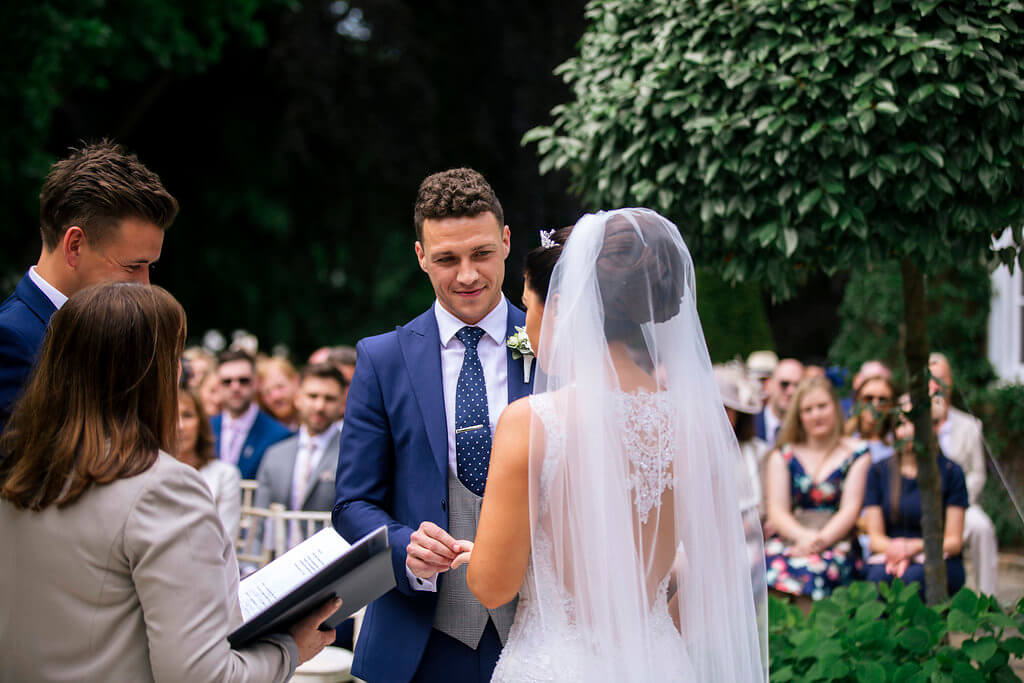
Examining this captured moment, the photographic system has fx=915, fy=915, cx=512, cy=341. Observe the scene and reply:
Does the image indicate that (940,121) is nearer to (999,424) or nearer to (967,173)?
(967,173)

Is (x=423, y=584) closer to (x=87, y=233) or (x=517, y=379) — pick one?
(x=517, y=379)

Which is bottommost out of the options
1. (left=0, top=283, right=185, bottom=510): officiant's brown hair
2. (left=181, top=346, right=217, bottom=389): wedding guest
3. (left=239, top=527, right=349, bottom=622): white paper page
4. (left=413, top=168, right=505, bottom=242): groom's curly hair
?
(left=239, top=527, right=349, bottom=622): white paper page

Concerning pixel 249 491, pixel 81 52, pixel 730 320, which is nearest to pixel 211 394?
pixel 249 491

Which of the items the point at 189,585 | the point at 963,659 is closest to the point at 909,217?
the point at 963,659

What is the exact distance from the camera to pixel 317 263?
14.1 meters

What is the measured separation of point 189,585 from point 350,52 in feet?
34.1

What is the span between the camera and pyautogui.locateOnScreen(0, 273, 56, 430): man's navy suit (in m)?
2.22

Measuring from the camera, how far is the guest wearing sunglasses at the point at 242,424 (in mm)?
6449

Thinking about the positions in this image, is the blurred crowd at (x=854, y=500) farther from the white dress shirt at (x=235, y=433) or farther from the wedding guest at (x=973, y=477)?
the white dress shirt at (x=235, y=433)

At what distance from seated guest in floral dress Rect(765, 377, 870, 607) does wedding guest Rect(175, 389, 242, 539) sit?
3.13 meters

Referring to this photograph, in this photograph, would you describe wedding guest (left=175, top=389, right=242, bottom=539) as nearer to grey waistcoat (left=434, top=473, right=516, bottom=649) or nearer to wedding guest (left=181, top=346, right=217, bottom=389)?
wedding guest (left=181, top=346, right=217, bottom=389)

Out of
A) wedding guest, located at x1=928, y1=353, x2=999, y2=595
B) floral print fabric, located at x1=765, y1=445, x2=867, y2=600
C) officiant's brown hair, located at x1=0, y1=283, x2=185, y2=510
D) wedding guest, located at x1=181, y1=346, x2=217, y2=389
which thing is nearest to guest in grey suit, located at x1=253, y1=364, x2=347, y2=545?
wedding guest, located at x1=181, y1=346, x2=217, y2=389

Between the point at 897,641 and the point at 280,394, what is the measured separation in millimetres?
5543

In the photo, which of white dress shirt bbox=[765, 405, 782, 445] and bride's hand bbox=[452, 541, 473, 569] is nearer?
bride's hand bbox=[452, 541, 473, 569]
